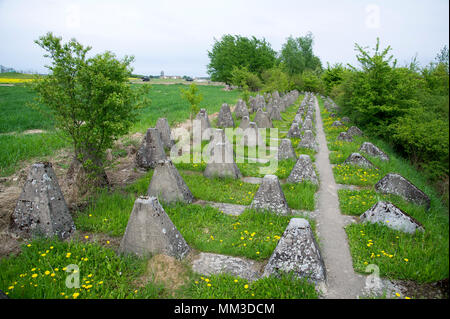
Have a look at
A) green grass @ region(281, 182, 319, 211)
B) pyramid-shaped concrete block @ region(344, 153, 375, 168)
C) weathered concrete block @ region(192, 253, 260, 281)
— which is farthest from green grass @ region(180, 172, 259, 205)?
pyramid-shaped concrete block @ region(344, 153, 375, 168)

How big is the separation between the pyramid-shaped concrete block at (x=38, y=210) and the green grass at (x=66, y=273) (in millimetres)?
257

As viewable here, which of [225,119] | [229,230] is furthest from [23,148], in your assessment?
[225,119]

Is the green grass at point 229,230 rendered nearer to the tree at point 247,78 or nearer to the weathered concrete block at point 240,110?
the weathered concrete block at point 240,110

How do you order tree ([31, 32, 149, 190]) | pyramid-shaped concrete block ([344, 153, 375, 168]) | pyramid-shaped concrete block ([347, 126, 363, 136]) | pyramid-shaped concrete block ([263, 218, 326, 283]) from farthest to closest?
pyramid-shaped concrete block ([347, 126, 363, 136]), pyramid-shaped concrete block ([344, 153, 375, 168]), tree ([31, 32, 149, 190]), pyramid-shaped concrete block ([263, 218, 326, 283])

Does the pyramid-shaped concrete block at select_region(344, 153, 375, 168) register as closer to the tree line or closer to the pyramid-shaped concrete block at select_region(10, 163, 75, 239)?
the tree line

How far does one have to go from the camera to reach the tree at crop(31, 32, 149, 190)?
20.4 ft

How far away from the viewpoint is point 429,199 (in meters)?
6.82

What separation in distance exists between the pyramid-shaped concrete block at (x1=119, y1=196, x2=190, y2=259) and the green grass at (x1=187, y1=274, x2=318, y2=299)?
811 mm

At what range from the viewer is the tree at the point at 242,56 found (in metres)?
54.0

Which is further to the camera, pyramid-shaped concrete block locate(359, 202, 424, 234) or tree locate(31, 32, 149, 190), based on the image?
tree locate(31, 32, 149, 190)

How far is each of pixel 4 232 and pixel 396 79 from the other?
1657cm

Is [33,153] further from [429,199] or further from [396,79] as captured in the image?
[396,79]

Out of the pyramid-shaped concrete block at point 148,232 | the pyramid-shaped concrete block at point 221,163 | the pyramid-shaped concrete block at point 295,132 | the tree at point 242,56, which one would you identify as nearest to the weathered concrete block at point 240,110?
the pyramid-shaped concrete block at point 295,132
